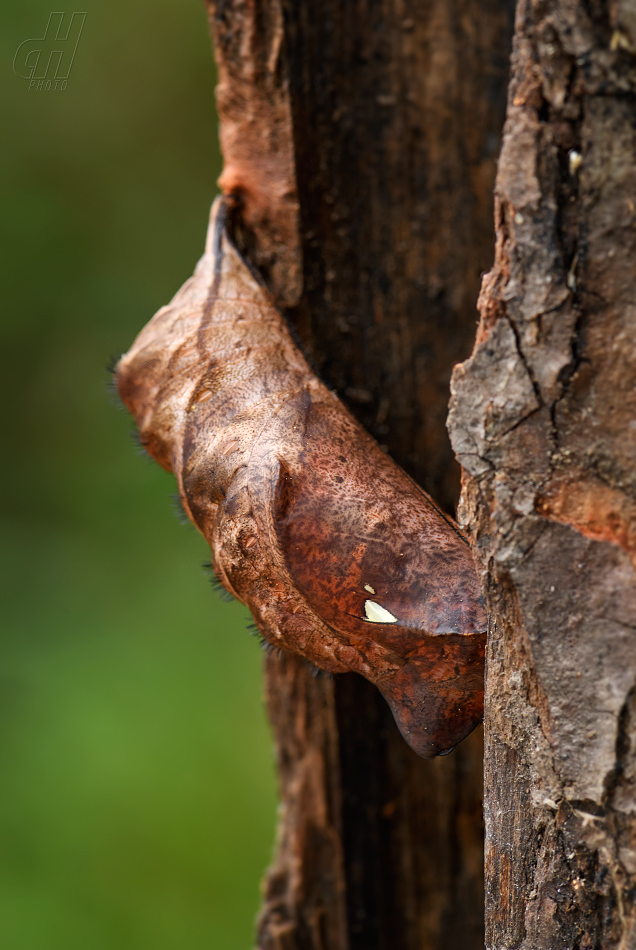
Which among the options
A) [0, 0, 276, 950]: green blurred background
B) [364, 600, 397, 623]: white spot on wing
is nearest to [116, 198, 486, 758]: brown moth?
[364, 600, 397, 623]: white spot on wing

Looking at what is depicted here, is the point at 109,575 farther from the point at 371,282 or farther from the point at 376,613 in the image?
the point at 376,613

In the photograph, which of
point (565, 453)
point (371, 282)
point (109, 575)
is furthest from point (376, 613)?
point (109, 575)

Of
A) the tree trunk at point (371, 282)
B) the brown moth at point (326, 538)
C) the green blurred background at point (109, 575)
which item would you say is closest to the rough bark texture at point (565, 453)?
the brown moth at point (326, 538)

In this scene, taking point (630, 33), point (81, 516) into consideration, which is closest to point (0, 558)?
A: point (81, 516)

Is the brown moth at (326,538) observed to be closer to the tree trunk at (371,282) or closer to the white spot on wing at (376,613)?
the white spot on wing at (376,613)

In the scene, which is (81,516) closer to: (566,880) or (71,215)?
(71,215)
